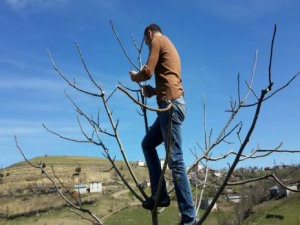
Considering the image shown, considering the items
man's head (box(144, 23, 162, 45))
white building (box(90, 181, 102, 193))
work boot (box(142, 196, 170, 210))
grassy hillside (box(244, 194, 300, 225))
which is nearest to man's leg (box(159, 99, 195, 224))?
work boot (box(142, 196, 170, 210))

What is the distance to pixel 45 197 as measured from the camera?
12338 centimetres

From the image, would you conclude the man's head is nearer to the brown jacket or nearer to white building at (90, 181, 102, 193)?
the brown jacket

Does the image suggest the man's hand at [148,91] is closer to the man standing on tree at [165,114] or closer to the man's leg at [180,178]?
the man standing on tree at [165,114]

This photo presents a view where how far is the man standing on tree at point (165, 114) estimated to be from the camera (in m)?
4.19

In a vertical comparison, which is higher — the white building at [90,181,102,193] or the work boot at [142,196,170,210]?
the white building at [90,181,102,193]

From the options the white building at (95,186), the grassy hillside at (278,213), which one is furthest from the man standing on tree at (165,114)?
the white building at (95,186)

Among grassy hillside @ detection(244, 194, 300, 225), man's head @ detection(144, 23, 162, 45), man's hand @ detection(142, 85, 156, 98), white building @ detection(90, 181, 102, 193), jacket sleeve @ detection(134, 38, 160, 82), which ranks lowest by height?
grassy hillside @ detection(244, 194, 300, 225)

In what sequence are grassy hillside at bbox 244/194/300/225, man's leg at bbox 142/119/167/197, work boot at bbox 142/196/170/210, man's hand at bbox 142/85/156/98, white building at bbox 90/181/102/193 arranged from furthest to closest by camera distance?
white building at bbox 90/181/102/193 → grassy hillside at bbox 244/194/300/225 → man's leg at bbox 142/119/167/197 → man's hand at bbox 142/85/156/98 → work boot at bbox 142/196/170/210

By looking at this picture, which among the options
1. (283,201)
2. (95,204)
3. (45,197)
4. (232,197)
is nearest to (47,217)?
(95,204)

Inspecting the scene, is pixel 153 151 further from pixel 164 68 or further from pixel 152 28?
pixel 152 28

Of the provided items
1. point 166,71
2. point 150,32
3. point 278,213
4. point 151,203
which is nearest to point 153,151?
point 151,203

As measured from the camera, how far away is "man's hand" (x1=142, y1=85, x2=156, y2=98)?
4.45 metres

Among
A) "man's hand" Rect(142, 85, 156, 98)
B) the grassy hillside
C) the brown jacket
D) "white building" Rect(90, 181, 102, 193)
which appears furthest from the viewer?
"white building" Rect(90, 181, 102, 193)

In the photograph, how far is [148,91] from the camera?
4465mm
